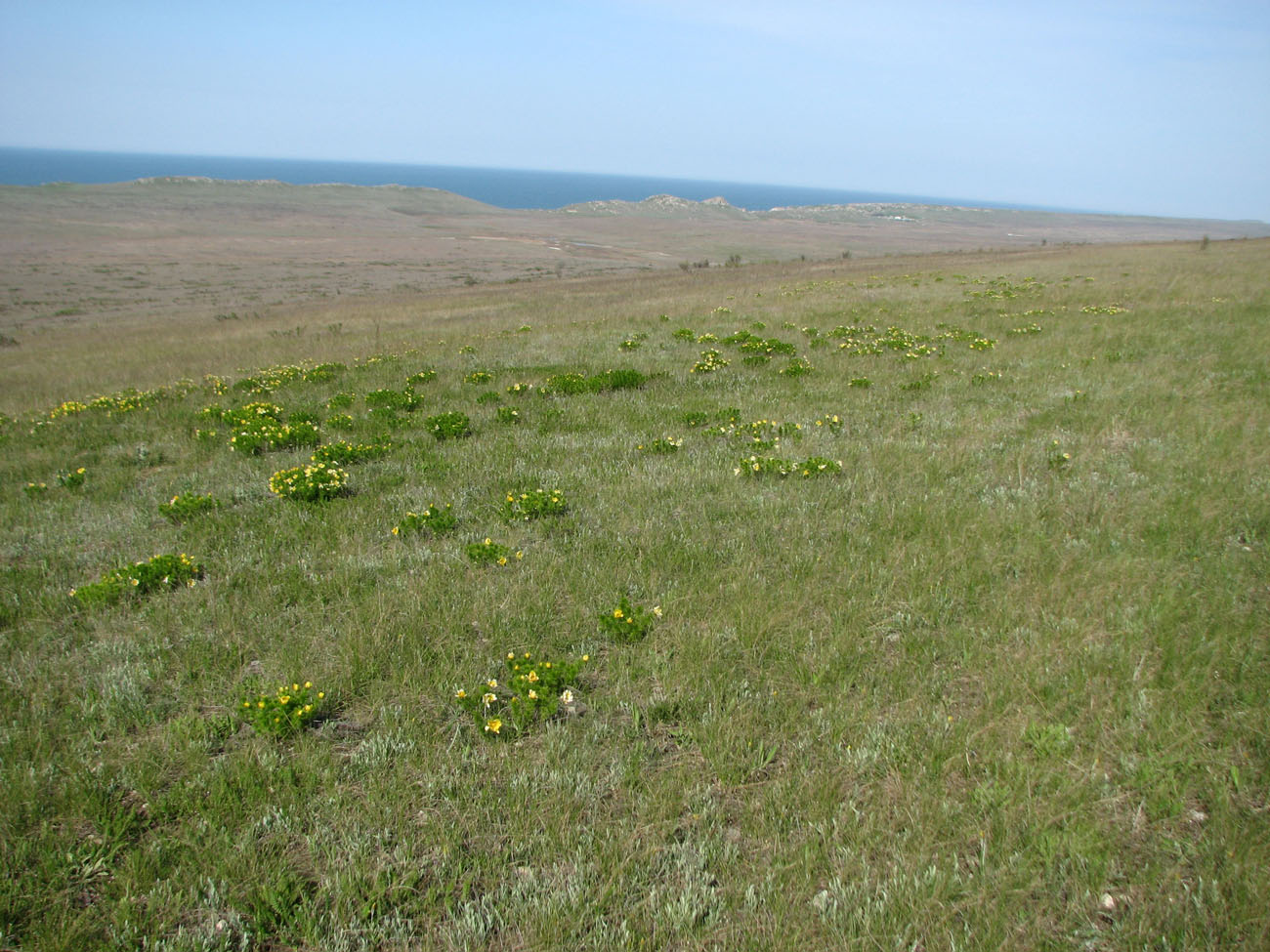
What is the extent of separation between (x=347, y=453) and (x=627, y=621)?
5.94m

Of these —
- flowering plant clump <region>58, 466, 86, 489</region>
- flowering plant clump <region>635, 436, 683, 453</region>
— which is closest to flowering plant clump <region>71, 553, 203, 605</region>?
flowering plant clump <region>58, 466, 86, 489</region>

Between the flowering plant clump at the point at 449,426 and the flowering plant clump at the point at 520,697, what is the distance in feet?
20.7

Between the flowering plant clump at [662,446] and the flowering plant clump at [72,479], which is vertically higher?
the flowering plant clump at [662,446]

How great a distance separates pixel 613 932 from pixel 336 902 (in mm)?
1347

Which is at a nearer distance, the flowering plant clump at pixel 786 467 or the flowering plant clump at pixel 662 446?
the flowering plant clump at pixel 786 467

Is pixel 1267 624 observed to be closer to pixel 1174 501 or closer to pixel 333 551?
pixel 1174 501

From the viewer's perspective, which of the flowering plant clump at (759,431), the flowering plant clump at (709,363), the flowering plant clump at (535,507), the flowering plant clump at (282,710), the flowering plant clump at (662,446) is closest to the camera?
the flowering plant clump at (282,710)

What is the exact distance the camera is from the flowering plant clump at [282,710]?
13.8 ft

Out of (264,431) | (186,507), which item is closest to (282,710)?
(186,507)

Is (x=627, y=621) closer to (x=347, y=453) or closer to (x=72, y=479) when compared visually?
(x=347, y=453)

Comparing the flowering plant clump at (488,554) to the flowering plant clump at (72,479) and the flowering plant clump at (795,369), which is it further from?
the flowering plant clump at (795,369)

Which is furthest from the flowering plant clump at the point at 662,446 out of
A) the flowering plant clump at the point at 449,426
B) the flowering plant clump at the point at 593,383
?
the flowering plant clump at the point at 593,383

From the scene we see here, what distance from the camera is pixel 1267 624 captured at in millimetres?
4801

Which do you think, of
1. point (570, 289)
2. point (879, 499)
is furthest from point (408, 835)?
point (570, 289)
